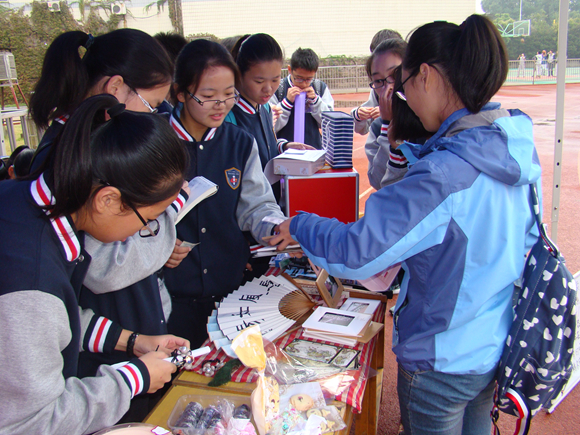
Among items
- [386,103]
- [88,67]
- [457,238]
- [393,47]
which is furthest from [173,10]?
[457,238]

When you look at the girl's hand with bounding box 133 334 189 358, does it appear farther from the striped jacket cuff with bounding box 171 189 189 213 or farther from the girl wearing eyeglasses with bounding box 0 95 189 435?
the striped jacket cuff with bounding box 171 189 189 213

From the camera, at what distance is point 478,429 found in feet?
5.12

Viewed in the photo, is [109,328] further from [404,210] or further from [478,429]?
[478,429]

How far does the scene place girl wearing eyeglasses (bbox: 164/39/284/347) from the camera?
192 centimetres

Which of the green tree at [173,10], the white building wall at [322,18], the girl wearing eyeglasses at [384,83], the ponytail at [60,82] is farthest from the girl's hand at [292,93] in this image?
the white building wall at [322,18]

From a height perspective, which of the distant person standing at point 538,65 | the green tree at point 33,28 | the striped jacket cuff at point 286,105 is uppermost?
the green tree at point 33,28

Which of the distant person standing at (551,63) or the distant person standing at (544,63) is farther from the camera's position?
the distant person standing at (544,63)

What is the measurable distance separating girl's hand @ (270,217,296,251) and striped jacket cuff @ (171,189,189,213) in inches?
15.3

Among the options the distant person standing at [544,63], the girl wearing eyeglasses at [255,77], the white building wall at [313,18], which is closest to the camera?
the girl wearing eyeglasses at [255,77]

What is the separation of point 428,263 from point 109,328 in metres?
1.03

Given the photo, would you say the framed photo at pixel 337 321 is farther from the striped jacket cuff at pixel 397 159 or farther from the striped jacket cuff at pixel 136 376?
the striped jacket cuff at pixel 397 159

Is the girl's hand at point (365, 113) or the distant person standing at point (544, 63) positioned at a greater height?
the distant person standing at point (544, 63)

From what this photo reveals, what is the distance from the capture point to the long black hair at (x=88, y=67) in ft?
5.09

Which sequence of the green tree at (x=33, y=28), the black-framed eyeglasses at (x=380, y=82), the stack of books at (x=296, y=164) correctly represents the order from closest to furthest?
1. the stack of books at (x=296, y=164)
2. the black-framed eyeglasses at (x=380, y=82)
3. the green tree at (x=33, y=28)
